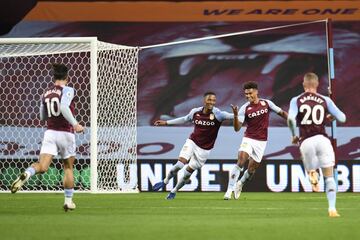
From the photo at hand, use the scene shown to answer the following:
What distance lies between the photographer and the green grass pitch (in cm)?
917

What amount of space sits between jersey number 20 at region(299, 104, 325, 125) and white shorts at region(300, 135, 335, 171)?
0.18 meters

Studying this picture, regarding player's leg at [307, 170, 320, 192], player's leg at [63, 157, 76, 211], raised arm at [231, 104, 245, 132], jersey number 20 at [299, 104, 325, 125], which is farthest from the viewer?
raised arm at [231, 104, 245, 132]

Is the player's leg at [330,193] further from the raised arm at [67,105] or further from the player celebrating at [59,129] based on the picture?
the player celebrating at [59,129]

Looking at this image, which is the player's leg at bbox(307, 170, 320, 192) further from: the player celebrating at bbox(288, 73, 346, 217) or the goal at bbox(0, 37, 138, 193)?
the goal at bbox(0, 37, 138, 193)

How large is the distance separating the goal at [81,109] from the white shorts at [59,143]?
462cm

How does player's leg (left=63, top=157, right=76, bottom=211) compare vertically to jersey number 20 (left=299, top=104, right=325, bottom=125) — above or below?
below

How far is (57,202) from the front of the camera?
14828 mm

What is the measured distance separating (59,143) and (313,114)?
299 centimetres

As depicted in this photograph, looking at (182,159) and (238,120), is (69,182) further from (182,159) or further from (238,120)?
(182,159)

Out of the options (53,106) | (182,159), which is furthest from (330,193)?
(182,159)

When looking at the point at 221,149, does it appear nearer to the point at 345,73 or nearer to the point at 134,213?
the point at 345,73

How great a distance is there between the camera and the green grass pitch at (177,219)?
30.1 ft

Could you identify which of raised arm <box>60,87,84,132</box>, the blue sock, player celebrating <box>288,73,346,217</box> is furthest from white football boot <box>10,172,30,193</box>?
player celebrating <box>288,73,346,217</box>

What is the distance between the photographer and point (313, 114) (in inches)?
458
